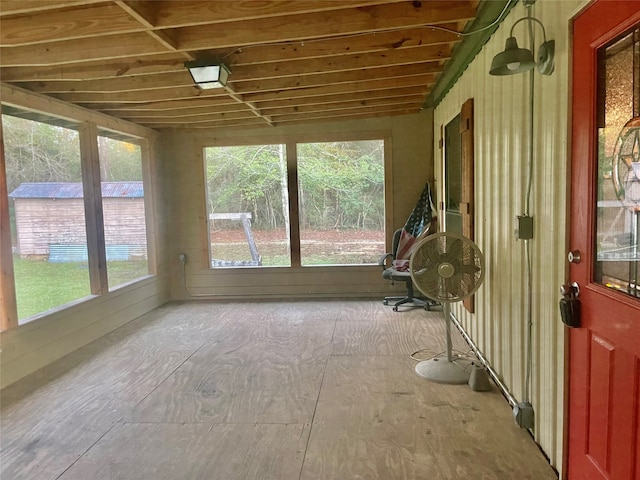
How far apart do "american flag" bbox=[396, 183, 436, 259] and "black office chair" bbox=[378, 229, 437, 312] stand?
0.23 ft

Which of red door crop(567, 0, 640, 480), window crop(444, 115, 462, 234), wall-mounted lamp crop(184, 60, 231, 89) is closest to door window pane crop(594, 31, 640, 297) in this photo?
red door crop(567, 0, 640, 480)

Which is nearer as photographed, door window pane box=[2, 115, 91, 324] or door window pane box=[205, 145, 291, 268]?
door window pane box=[2, 115, 91, 324]

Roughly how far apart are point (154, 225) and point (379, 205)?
9.87 feet

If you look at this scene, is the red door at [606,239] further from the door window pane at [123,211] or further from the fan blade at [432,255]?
the door window pane at [123,211]

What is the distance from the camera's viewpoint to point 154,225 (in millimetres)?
5551

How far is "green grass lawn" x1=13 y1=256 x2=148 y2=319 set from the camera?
3.41 meters

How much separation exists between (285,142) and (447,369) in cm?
371

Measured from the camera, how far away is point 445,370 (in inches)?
119

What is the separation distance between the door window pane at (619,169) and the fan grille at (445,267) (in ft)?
3.69

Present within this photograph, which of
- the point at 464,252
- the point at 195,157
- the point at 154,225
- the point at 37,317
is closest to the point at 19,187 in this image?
the point at 37,317

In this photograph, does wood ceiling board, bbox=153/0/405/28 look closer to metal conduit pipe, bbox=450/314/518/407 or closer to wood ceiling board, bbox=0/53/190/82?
wood ceiling board, bbox=0/53/190/82

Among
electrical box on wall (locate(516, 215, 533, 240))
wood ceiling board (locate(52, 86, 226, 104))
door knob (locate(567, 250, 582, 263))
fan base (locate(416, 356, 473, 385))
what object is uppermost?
wood ceiling board (locate(52, 86, 226, 104))

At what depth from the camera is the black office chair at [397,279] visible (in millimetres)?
4875

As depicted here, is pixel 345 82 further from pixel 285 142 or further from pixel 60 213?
pixel 60 213
